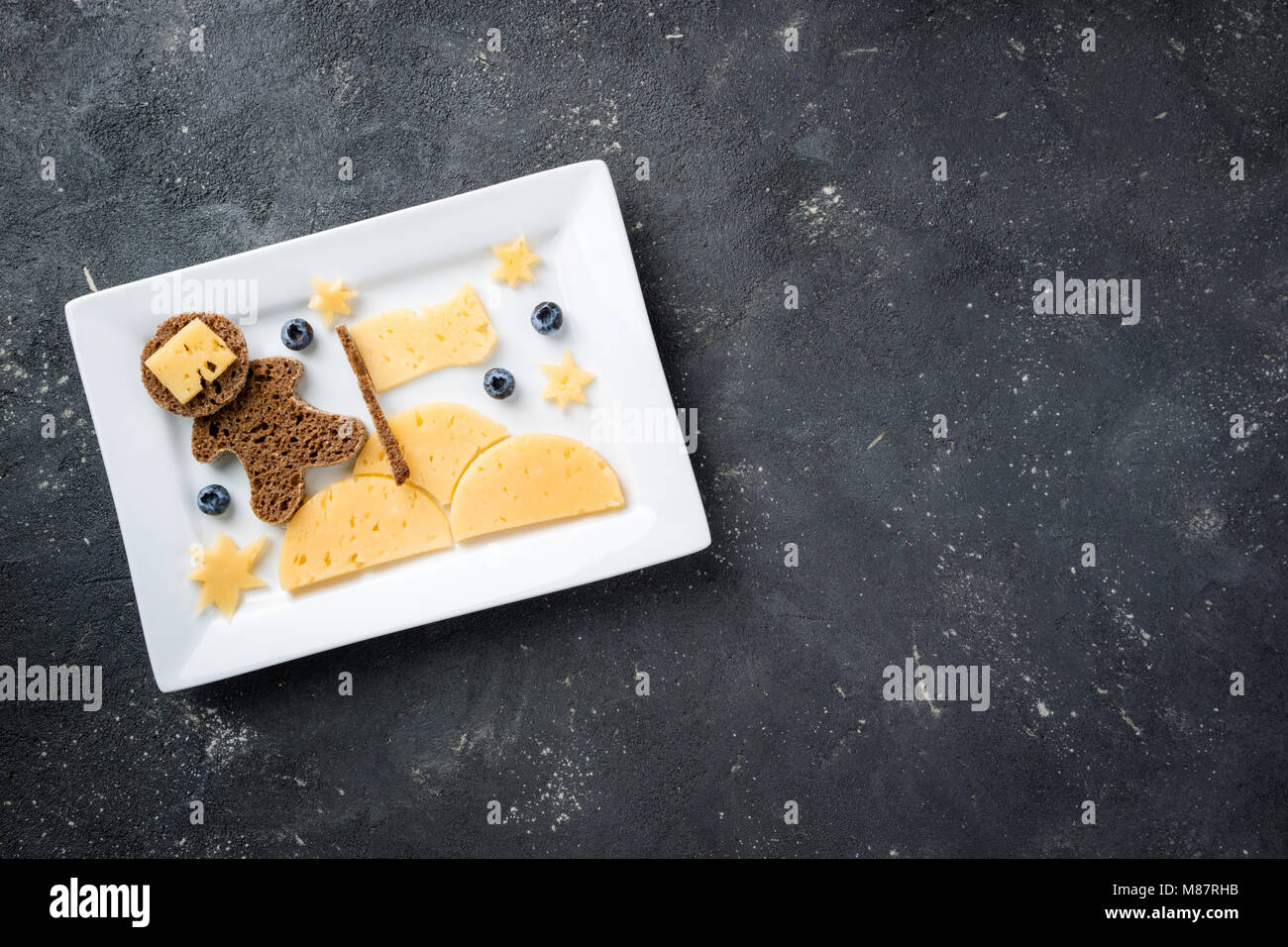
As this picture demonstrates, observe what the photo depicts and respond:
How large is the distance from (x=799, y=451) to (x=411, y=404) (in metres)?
1.05

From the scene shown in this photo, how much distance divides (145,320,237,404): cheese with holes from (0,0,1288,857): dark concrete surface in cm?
34

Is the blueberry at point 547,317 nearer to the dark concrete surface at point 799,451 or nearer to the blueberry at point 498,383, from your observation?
the blueberry at point 498,383

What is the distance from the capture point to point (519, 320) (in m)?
2.17

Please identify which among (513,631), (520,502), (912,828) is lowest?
(912,828)

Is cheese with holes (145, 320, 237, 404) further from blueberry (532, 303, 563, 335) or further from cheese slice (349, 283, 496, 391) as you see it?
blueberry (532, 303, 563, 335)

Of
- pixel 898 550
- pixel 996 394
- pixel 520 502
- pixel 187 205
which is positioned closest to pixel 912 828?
pixel 898 550

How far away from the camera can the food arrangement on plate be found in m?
2.11

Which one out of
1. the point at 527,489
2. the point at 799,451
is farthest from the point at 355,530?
the point at 799,451

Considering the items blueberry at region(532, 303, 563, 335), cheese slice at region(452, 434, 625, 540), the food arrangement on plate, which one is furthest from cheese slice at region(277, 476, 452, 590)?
blueberry at region(532, 303, 563, 335)

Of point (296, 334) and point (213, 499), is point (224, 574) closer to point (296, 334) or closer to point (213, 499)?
point (213, 499)

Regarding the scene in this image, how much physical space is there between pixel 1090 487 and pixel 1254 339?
598 millimetres

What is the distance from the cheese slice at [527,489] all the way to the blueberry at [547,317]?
0.93 ft

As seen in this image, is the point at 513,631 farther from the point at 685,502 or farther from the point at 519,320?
the point at 519,320

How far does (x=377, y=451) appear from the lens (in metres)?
2.12
